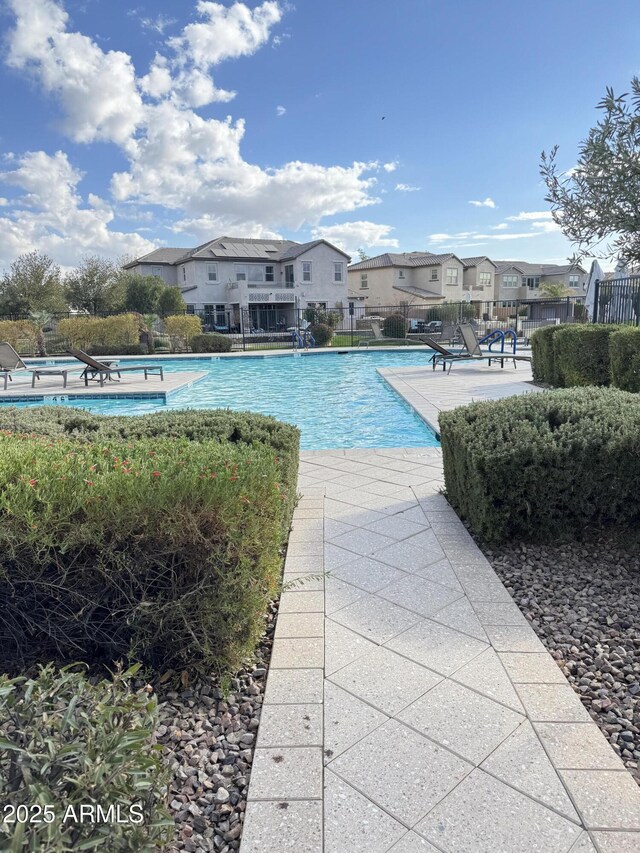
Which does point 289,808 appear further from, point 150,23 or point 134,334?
point 134,334

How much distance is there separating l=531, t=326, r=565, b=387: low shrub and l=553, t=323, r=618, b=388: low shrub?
39cm

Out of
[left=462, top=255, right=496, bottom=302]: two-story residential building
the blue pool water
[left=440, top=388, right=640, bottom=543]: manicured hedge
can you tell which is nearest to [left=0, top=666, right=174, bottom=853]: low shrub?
[left=440, top=388, right=640, bottom=543]: manicured hedge

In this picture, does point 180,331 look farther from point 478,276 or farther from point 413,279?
point 478,276

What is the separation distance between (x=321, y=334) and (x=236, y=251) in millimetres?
24621

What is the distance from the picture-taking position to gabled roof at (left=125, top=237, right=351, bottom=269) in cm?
4569

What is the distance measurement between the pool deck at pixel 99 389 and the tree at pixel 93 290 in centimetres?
2484

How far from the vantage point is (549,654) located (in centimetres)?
234

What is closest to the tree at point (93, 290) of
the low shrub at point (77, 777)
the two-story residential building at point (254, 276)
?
the two-story residential building at point (254, 276)

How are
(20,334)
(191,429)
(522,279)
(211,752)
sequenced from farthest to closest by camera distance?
(522,279)
(20,334)
(191,429)
(211,752)

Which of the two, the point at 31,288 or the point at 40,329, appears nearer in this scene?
the point at 40,329

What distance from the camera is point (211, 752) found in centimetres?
185

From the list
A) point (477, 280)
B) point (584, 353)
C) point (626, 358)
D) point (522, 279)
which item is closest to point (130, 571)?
point (626, 358)

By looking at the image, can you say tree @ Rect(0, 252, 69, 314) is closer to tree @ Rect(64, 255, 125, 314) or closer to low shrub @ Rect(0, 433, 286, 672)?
tree @ Rect(64, 255, 125, 314)

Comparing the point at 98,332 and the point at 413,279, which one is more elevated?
the point at 413,279
